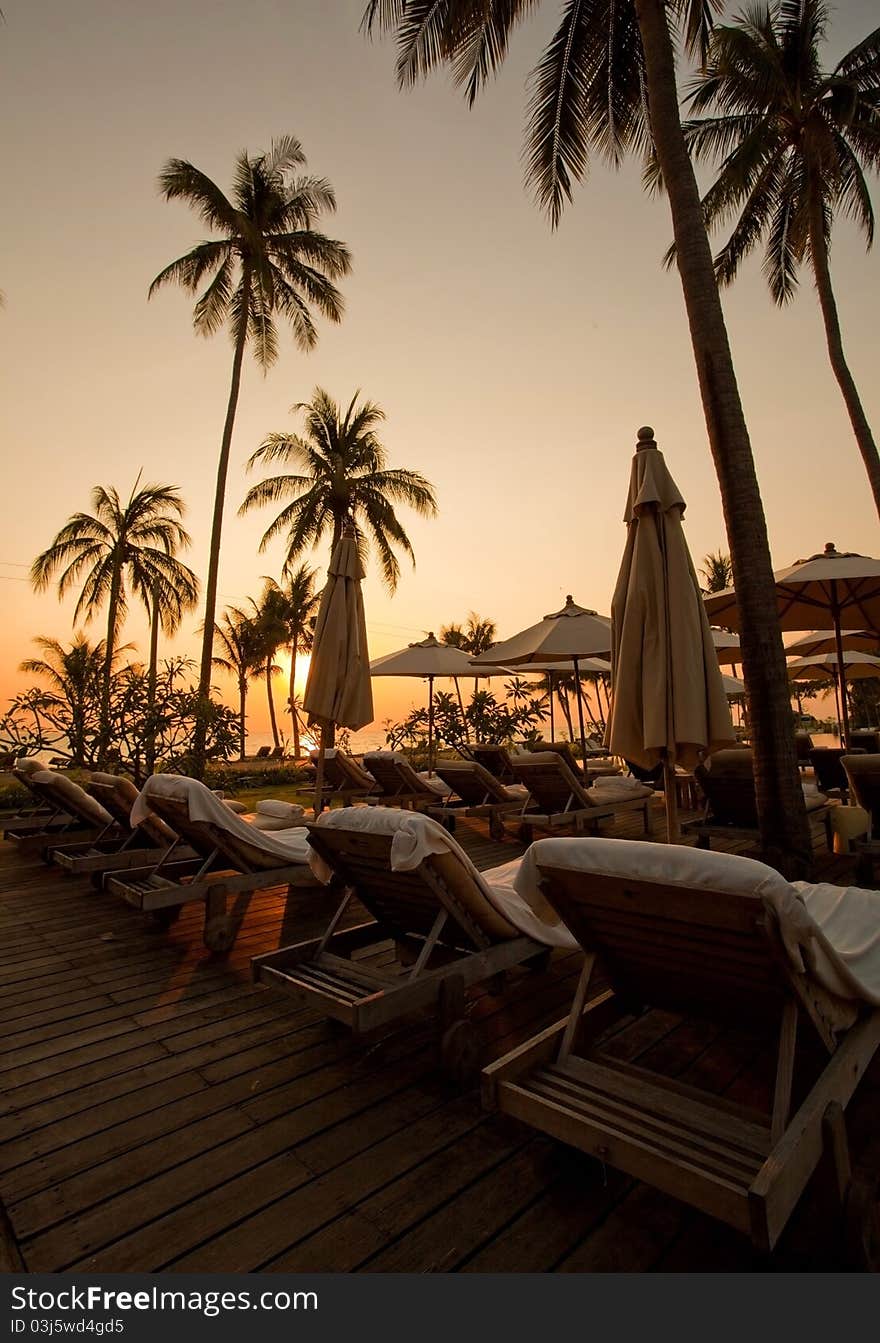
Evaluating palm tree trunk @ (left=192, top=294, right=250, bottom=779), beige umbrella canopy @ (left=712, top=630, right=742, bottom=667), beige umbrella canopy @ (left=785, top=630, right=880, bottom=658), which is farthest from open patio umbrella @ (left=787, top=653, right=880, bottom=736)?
palm tree trunk @ (left=192, top=294, right=250, bottom=779)

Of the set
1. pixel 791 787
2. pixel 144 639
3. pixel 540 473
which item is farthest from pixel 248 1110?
pixel 144 639

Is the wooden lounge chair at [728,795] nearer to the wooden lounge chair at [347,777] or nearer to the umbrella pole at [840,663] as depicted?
the umbrella pole at [840,663]

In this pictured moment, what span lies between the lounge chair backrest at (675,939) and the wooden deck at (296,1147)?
0.51 m

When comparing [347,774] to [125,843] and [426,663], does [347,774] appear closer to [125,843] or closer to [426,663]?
[426,663]

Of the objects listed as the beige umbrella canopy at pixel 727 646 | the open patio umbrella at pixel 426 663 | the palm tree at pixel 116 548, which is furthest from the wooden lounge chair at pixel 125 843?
the palm tree at pixel 116 548

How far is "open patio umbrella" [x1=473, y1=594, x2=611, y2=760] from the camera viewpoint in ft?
26.8

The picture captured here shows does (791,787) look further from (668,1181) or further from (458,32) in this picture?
(458,32)

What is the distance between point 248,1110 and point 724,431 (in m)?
5.29

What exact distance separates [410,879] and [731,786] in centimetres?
404

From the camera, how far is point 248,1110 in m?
2.29

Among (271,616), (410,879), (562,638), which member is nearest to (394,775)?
(562,638)

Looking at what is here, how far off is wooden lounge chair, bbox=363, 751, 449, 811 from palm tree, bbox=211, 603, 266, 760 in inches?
1236

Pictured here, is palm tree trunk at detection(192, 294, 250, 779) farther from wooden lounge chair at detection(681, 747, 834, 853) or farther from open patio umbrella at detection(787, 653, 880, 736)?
open patio umbrella at detection(787, 653, 880, 736)

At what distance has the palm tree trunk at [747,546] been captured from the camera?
4.75 metres
